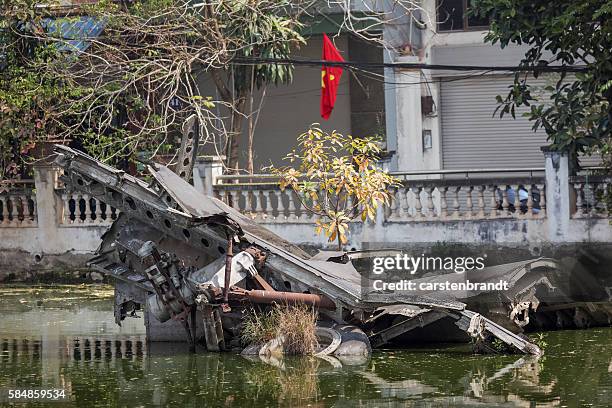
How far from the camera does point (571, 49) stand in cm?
1902

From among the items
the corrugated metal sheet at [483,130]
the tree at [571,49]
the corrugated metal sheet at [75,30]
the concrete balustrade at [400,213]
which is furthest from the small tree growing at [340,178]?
the corrugated metal sheet at [483,130]

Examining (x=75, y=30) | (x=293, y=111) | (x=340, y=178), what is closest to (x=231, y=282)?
(x=340, y=178)

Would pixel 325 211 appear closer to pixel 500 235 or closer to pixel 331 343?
pixel 500 235

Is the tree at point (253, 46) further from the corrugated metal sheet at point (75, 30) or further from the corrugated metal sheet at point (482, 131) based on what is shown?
the corrugated metal sheet at point (482, 131)

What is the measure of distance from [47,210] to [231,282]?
31.2ft

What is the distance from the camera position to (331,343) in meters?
14.1

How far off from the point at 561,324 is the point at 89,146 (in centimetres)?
1010

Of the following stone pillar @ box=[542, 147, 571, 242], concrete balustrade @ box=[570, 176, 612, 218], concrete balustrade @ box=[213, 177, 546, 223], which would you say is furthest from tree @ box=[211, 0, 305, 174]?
concrete balustrade @ box=[570, 176, 612, 218]

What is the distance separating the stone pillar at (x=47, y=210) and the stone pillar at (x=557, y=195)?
909cm

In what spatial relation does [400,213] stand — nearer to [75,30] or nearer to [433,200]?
[433,200]

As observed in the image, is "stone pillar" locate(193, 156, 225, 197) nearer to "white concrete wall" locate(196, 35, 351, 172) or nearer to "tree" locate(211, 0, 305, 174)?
"tree" locate(211, 0, 305, 174)

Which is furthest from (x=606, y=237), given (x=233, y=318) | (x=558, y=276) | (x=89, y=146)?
(x=89, y=146)

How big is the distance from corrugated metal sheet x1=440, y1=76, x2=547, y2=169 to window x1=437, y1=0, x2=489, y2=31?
1.08m

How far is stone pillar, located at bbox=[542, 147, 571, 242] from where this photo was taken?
63.1ft
